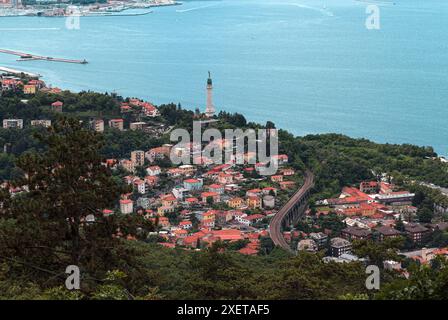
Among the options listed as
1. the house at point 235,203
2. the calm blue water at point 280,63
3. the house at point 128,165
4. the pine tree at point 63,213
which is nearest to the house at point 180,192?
the house at point 235,203

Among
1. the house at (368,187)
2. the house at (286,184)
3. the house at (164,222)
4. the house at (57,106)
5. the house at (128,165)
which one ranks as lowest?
the house at (368,187)

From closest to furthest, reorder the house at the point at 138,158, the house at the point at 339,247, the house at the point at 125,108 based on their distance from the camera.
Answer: the house at the point at 339,247, the house at the point at 138,158, the house at the point at 125,108

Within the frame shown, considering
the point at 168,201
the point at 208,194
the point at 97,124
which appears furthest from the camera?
the point at 97,124

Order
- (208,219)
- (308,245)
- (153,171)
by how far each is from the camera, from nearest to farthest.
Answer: (308,245) < (208,219) < (153,171)

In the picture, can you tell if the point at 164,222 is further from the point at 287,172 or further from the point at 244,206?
the point at 287,172

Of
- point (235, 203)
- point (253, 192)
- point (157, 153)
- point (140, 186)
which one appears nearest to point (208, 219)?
point (235, 203)

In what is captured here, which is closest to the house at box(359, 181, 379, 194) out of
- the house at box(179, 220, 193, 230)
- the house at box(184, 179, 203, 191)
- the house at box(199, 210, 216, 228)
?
the house at box(184, 179, 203, 191)

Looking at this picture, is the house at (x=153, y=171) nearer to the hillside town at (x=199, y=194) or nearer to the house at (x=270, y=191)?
the hillside town at (x=199, y=194)
